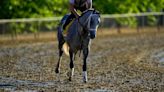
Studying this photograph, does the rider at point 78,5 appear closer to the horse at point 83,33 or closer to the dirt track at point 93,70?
the horse at point 83,33

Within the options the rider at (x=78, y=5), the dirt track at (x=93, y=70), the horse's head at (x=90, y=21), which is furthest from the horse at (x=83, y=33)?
the dirt track at (x=93, y=70)

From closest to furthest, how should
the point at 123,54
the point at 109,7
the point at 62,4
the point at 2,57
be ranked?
the point at 2,57, the point at 123,54, the point at 62,4, the point at 109,7

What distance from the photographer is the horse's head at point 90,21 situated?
13266 millimetres

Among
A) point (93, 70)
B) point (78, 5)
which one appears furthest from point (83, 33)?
point (93, 70)

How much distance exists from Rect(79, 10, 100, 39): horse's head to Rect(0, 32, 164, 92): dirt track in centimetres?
132

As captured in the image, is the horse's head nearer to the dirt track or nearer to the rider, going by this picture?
the rider

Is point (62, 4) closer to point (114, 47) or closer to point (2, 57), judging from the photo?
point (114, 47)

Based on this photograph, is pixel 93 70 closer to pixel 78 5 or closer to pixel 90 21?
pixel 78 5

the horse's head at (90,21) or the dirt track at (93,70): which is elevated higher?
the horse's head at (90,21)

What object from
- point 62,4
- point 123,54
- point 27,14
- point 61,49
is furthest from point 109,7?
point 61,49

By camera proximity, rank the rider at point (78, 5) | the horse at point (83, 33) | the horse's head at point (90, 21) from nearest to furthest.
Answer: the horse's head at point (90, 21) < the horse at point (83, 33) < the rider at point (78, 5)

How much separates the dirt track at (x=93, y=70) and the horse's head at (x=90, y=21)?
4.33ft

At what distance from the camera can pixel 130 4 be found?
40688 mm

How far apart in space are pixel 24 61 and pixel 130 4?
22416 mm
